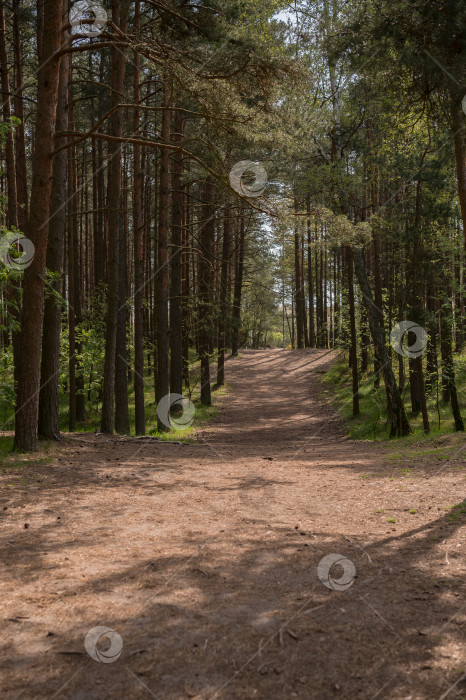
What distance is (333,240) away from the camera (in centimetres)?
1210

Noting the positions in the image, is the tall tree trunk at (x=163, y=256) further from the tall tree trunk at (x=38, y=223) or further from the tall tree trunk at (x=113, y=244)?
the tall tree trunk at (x=38, y=223)

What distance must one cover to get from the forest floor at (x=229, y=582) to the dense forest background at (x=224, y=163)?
3534 millimetres

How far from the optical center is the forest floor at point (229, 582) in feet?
9.09

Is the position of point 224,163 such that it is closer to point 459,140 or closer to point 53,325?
point 459,140

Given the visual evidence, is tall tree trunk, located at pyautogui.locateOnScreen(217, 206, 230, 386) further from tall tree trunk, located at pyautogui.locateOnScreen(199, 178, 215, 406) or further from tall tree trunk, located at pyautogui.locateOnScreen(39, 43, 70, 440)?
tall tree trunk, located at pyautogui.locateOnScreen(39, 43, 70, 440)

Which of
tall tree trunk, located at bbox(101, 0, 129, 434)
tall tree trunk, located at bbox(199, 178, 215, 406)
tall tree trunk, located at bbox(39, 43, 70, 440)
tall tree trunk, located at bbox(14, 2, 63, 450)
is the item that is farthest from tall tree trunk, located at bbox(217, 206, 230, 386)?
tall tree trunk, located at bbox(14, 2, 63, 450)

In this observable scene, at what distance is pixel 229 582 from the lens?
4.07 m

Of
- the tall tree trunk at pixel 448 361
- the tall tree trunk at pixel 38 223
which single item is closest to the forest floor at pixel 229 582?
the tall tree trunk at pixel 38 223

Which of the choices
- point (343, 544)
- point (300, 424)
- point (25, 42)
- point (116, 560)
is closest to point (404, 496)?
point (343, 544)

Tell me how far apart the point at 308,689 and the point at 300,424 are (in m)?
16.7

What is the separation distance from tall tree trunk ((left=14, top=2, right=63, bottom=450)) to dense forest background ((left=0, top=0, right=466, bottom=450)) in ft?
0.09

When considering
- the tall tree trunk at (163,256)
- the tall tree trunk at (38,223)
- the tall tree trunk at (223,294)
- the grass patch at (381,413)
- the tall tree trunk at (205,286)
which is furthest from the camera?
the tall tree trunk at (205,286)

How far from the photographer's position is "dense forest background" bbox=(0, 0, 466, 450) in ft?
28.1

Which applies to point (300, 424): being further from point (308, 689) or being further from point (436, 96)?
point (308, 689)
